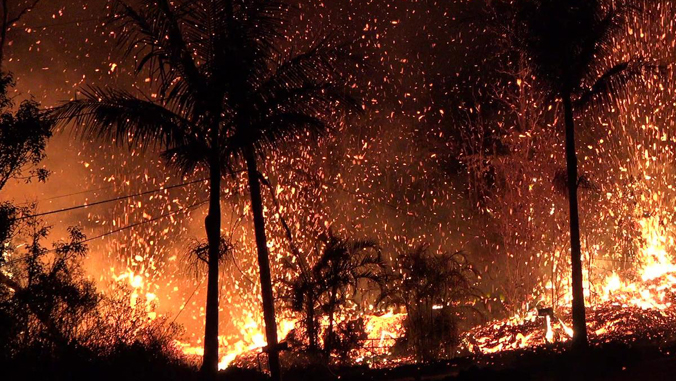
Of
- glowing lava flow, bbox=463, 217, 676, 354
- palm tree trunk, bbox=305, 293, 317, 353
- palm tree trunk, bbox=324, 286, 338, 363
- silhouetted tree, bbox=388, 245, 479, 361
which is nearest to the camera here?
palm tree trunk, bbox=305, 293, 317, 353

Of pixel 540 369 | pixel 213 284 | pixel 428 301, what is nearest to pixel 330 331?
pixel 428 301

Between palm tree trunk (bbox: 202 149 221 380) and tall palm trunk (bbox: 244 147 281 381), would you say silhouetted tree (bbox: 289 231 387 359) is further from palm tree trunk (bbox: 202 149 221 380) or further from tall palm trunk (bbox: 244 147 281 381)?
palm tree trunk (bbox: 202 149 221 380)

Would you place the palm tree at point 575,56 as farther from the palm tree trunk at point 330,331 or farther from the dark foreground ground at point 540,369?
the palm tree trunk at point 330,331

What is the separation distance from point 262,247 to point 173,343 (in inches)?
197

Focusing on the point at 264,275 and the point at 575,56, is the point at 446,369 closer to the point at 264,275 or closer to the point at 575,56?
the point at 264,275

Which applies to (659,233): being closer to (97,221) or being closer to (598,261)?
(598,261)

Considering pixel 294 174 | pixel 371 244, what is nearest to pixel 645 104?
pixel 294 174

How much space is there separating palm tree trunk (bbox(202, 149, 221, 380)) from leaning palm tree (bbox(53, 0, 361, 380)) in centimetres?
1

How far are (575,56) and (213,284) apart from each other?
359 inches

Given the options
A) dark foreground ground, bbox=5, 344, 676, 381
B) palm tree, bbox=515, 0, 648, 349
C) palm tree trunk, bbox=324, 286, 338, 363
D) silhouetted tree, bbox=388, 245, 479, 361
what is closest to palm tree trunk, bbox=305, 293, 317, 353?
palm tree trunk, bbox=324, 286, 338, 363

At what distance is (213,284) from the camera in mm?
10359

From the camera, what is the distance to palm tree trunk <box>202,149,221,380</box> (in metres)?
10.2

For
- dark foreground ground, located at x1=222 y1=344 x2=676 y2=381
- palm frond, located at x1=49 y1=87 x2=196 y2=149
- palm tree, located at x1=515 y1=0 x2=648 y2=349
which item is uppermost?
palm tree, located at x1=515 y1=0 x2=648 y2=349

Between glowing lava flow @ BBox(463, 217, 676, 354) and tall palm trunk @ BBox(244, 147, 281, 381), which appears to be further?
glowing lava flow @ BBox(463, 217, 676, 354)
